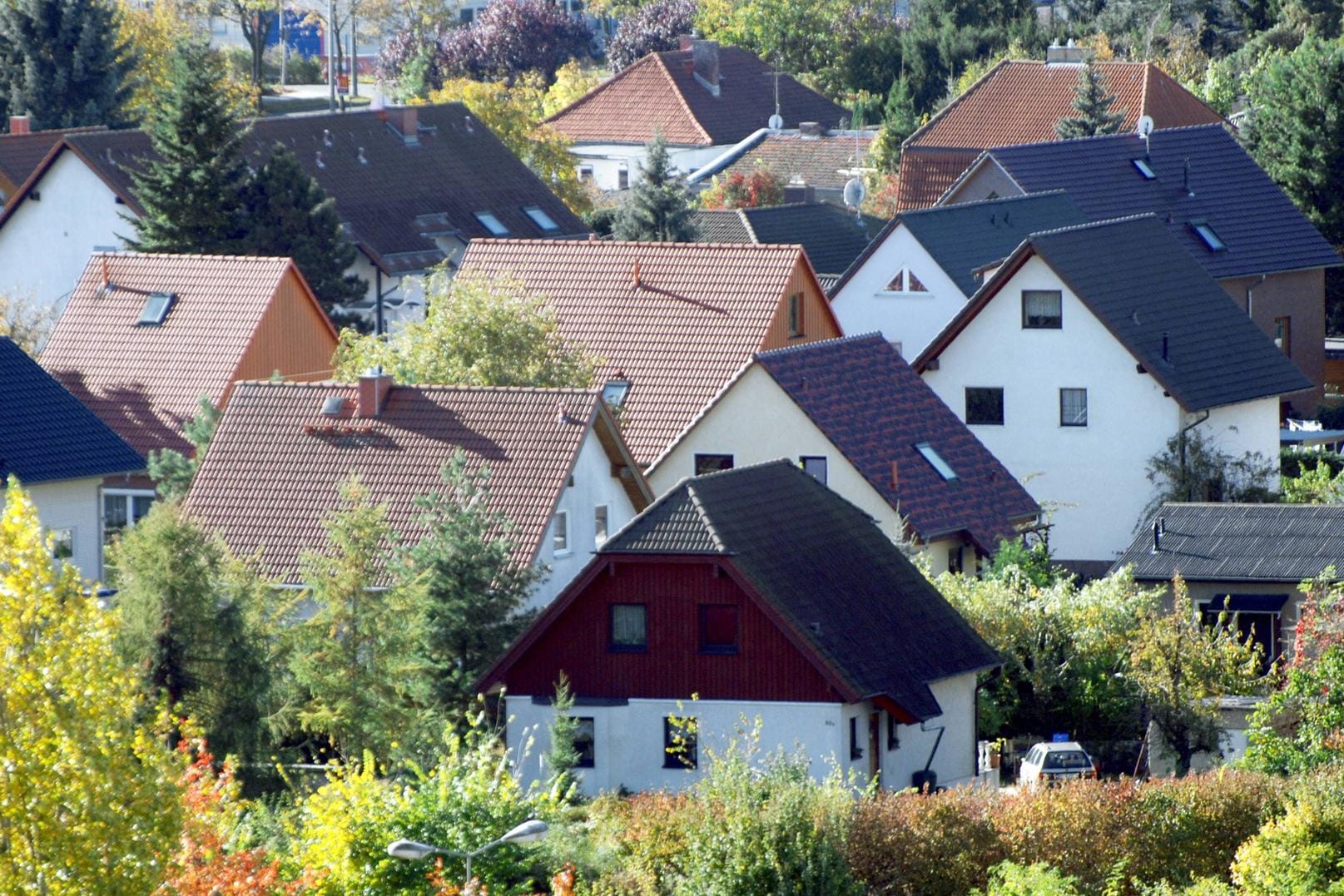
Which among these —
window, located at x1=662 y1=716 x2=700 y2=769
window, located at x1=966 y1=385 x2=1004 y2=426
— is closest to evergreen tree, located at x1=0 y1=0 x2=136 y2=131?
window, located at x1=966 y1=385 x2=1004 y2=426

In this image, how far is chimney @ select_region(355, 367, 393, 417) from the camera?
138 ft

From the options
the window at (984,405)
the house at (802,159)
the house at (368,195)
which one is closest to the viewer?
the window at (984,405)

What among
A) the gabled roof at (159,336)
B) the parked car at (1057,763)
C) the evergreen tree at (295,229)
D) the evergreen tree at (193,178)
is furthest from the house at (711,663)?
the evergreen tree at (193,178)

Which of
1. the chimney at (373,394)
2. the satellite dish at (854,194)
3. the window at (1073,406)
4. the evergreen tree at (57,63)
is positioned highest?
the evergreen tree at (57,63)

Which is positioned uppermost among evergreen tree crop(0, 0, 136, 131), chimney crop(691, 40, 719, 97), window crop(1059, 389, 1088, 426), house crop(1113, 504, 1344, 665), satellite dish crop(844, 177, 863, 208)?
chimney crop(691, 40, 719, 97)

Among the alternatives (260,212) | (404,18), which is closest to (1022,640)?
(260,212)

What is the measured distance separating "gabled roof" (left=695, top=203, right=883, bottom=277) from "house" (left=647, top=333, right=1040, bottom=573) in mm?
18167

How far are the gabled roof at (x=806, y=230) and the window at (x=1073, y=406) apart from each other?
46.8ft

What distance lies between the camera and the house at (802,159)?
86.6m

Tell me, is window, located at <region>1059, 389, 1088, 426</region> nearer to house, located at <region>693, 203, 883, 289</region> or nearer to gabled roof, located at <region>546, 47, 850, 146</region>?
house, located at <region>693, 203, 883, 289</region>

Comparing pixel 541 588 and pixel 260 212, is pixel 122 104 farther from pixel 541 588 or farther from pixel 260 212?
pixel 541 588

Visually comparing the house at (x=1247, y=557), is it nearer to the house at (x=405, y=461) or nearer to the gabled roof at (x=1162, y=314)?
the house at (x=405, y=461)

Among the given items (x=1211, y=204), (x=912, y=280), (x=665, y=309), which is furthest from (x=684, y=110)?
(x=665, y=309)

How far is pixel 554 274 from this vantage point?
52.1 metres
